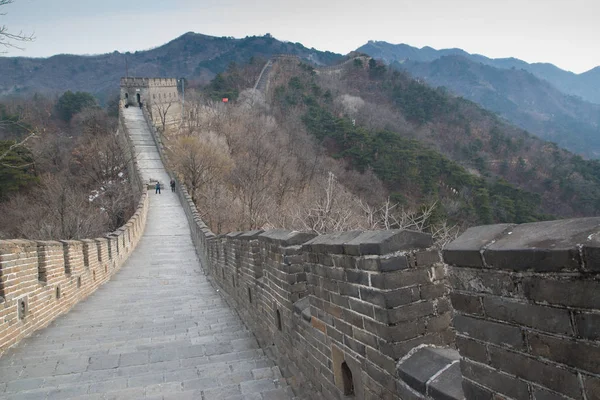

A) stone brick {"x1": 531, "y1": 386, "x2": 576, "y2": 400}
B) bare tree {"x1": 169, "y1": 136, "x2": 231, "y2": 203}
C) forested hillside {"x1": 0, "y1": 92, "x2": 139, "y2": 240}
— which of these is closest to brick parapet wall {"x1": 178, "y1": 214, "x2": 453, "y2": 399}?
stone brick {"x1": 531, "y1": 386, "x2": 576, "y2": 400}

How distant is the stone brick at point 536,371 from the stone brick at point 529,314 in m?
0.10

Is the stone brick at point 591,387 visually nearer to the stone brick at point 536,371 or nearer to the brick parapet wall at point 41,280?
the stone brick at point 536,371

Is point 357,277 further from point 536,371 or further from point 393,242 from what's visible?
point 536,371

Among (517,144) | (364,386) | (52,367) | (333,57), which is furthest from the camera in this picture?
(333,57)

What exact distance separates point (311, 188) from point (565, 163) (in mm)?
46371

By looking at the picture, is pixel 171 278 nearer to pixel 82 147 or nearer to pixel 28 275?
pixel 28 275

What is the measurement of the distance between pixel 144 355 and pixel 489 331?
184 inches

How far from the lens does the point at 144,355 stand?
5.29m

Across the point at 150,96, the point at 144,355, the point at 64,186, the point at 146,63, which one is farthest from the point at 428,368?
the point at 146,63

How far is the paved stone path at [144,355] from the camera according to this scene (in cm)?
421

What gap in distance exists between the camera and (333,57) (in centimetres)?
16438

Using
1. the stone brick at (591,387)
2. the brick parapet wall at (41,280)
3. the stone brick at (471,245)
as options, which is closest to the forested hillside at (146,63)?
the brick parapet wall at (41,280)

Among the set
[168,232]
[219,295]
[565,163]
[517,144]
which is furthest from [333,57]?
[219,295]

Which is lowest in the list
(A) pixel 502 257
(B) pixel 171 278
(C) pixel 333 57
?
(B) pixel 171 278
